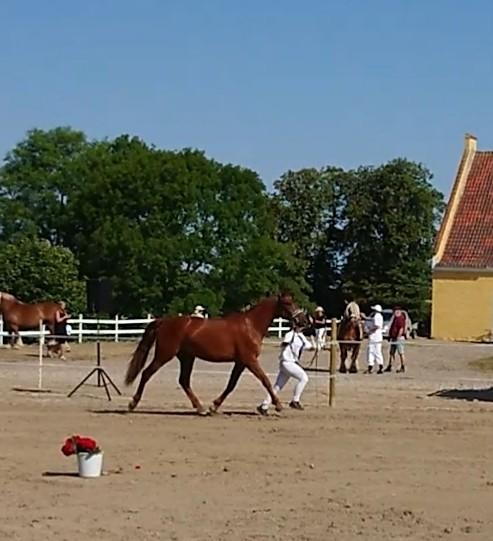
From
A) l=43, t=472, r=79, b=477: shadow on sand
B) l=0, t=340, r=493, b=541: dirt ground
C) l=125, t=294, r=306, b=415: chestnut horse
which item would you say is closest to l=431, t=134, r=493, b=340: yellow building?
l=0, t=340, r=493, b=541: dirt ground

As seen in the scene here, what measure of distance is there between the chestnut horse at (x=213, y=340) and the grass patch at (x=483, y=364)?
15.1 m

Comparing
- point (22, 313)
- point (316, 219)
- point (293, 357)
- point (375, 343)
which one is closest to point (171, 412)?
point (293, 357)

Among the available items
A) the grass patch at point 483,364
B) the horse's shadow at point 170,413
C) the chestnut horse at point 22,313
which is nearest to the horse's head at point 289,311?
the horse's shadow at point 170,413

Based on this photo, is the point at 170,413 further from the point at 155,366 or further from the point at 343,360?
the point at 343,360

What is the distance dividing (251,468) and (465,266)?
4310cm

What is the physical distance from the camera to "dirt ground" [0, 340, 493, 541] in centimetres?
1099

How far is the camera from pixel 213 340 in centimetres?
2036

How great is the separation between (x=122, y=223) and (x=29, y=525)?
5530cm

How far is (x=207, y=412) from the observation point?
67.1 feet

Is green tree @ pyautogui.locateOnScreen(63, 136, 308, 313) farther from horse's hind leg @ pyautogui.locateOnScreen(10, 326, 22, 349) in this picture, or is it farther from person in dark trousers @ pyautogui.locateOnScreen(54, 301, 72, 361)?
person in dark trousers @ pyautogui.locateOnScreen(54, 301, 72, 361)

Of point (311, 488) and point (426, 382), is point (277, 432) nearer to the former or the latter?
point (311, 488)

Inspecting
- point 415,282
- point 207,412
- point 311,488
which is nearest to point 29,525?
point 311,488

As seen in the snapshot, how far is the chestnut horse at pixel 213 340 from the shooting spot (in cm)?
2033

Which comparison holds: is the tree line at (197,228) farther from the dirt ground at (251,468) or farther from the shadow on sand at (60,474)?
the shadow on sand at (60,474)
